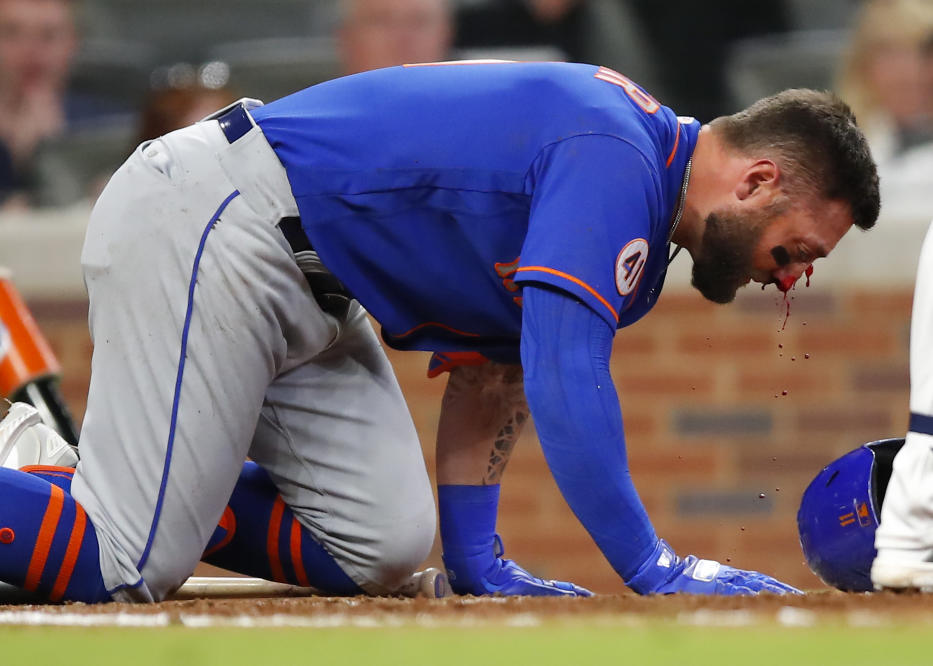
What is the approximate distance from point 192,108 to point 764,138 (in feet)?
6.83

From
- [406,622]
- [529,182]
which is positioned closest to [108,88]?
[529,182]

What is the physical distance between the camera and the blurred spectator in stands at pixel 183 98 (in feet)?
10.9

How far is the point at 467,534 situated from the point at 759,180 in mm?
705

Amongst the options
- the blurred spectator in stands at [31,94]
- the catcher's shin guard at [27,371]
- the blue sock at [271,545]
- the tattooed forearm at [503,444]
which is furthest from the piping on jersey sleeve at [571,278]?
the blurred spectator in stands at [31,94]

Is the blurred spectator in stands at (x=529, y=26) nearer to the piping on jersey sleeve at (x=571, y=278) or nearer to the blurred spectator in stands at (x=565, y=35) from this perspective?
the blurred spectator in stands at (x=565, y=35)

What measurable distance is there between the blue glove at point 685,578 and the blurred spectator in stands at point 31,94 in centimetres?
258

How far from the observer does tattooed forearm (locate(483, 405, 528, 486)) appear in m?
1.98

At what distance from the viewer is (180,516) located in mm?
1667

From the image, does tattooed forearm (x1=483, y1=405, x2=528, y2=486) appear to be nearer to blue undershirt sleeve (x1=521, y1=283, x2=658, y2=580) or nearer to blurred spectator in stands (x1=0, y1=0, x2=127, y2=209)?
blue undershirt sleeve (x1=521, y1=283, x2=658, y2=580)

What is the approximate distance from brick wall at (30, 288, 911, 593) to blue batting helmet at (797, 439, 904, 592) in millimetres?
1582

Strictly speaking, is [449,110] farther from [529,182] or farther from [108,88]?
[108,88]

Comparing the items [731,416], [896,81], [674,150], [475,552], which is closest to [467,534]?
[475,552]

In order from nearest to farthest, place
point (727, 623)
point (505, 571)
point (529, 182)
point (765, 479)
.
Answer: point (727, 623) < point (529, 182) < point (505, 571) < point (765, 479)

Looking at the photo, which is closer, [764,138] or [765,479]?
[764,138]
